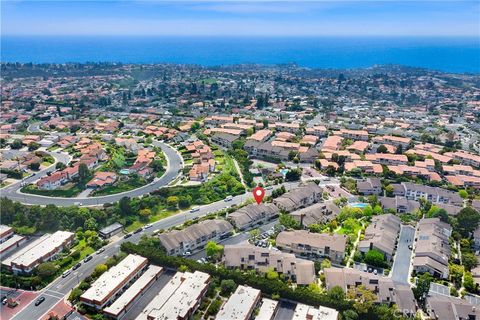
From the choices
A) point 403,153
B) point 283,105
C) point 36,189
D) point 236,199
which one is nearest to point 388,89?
point 283,105

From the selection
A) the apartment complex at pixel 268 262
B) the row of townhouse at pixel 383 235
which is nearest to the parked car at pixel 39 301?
the apartment complex at pixel 268 262

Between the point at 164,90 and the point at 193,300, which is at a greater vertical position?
the point at 164,90

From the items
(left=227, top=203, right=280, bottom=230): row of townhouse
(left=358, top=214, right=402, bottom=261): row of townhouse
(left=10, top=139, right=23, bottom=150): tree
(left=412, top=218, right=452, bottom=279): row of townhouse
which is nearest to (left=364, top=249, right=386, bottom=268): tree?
(left=358, top=214, right=402, bottom=261): row of townhouse


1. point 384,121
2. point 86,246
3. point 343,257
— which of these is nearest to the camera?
point 343,257

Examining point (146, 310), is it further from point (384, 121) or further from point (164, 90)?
point (164, 90)

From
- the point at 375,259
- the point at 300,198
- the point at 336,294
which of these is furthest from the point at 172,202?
the point at 375,259

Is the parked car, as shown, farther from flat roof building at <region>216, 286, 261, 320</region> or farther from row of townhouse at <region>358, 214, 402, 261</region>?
row of townhouse at <region>358, 214, 402, 261</region>
